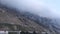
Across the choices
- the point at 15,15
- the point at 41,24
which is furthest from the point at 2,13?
the point at 41,24

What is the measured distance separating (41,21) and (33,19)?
424 cm

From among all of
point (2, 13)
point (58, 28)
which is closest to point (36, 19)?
point (58, 28)

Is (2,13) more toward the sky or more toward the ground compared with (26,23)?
more toward the sky

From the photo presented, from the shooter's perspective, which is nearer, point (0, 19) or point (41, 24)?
point (0, 19)

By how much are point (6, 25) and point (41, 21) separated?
2437 cm

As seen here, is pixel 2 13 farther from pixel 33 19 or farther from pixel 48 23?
pixel 48 23

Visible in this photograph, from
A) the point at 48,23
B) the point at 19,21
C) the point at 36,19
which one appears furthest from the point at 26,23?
the point at 48,23

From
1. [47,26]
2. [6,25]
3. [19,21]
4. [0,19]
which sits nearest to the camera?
[6,25]

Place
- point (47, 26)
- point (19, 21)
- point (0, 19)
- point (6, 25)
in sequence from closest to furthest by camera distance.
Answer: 1. point (6, 25)
2. point (0, 19)
3. point (19, 21)
4. point (47, 26)

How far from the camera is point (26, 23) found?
7106 centimetres

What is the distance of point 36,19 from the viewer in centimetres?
7738

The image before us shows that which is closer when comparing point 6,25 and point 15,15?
point 6,25

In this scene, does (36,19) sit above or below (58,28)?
above

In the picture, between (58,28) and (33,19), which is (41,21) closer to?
(33,19)
